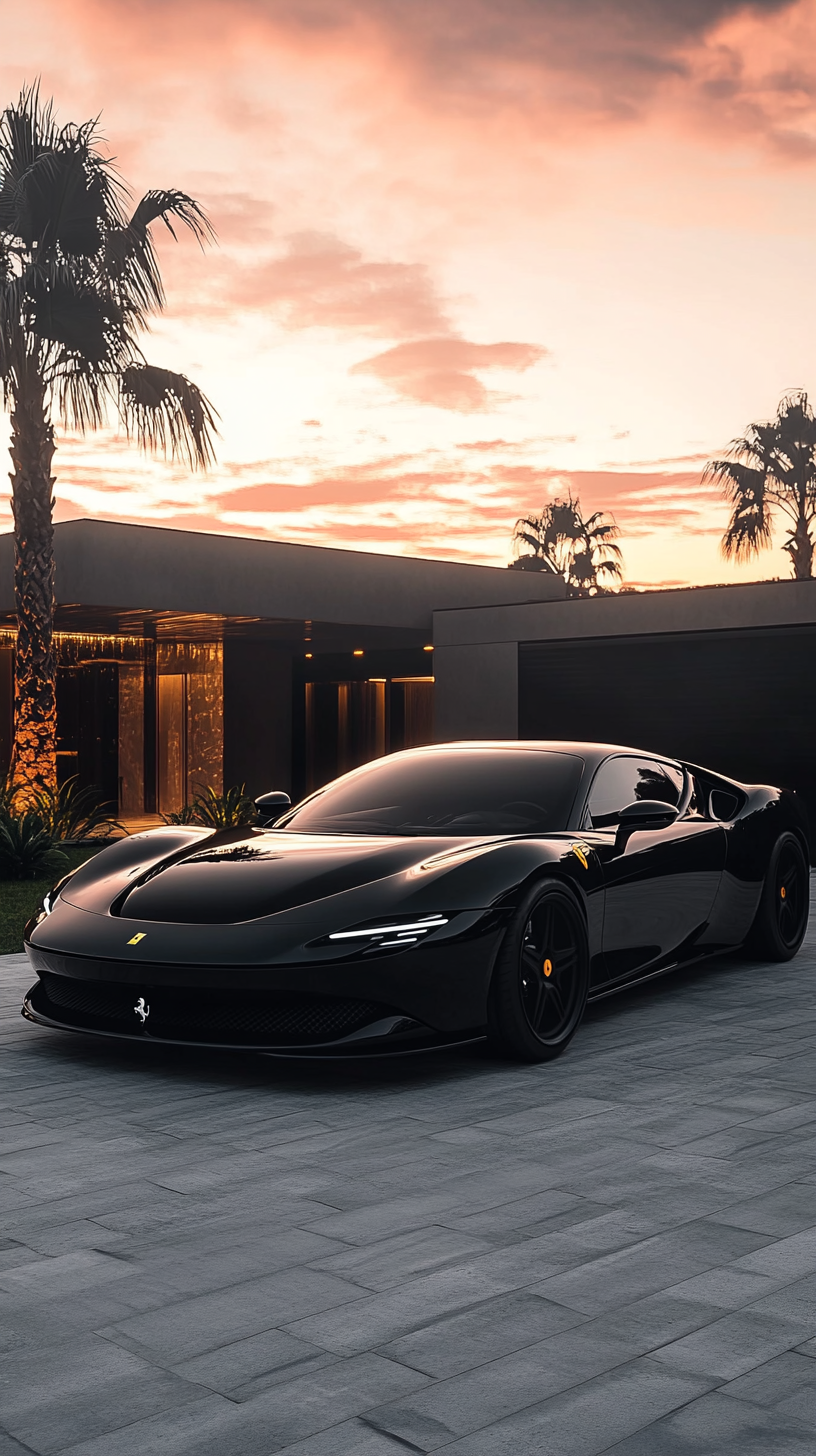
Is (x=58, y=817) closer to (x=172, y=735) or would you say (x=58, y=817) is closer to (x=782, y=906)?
(x=172, y=735)

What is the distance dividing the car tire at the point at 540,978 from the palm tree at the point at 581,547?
46.1 metres

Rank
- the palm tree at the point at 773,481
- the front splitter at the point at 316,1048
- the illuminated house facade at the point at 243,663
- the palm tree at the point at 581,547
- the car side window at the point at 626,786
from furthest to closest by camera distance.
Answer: the palm tree at the point at 581,547 < the palm tree at the point at 773,481 < the illuminated house facade at the point at 243,663 < the car side window at the point at 626,786 < the front splitter at the point at 316,1048

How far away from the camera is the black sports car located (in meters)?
4.75

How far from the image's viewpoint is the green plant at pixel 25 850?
13.2m

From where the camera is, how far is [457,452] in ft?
77.5

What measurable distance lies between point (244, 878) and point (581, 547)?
4730 cm

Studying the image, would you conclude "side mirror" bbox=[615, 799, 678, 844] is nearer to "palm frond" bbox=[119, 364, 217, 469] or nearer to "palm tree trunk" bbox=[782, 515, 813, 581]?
"palm frond" bbox=[119, 364, 217, 469]

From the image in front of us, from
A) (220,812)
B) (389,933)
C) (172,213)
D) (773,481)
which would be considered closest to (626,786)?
(389,933)

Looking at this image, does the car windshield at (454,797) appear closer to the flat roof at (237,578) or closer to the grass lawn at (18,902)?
the grass lawn at (18,902)

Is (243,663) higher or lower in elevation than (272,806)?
higher

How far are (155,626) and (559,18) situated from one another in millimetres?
10653

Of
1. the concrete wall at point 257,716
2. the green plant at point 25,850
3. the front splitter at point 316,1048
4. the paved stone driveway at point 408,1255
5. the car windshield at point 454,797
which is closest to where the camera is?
the paved stone driveway at point 408,1255

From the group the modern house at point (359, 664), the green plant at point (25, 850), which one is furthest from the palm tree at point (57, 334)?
the green plant at point (25, 850)

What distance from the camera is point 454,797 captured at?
20.1 feet
